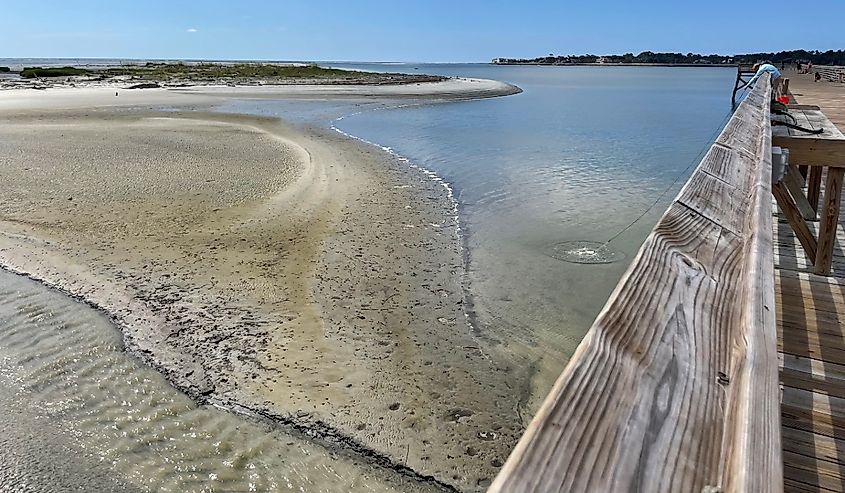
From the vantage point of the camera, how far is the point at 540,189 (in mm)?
11719

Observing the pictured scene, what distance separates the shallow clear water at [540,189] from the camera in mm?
5867

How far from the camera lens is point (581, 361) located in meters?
1.01

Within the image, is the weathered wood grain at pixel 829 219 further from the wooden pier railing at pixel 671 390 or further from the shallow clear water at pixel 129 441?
the wooden pier railing at pixel 671 390

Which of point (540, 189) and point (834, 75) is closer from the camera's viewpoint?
point (540, 189)

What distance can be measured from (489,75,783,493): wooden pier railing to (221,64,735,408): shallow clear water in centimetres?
314

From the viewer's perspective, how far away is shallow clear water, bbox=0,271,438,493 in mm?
3496

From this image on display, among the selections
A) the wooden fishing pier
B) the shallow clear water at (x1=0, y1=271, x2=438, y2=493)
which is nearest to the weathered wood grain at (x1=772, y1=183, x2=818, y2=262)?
the wooden fishing pier

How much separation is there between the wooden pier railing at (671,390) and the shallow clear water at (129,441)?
8.52ft

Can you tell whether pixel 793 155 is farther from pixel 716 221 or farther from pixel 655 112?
pixel 655 112

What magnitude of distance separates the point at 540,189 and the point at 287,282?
21.8 ft

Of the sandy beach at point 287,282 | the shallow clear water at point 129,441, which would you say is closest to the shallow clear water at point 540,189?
the sandy beach at point 287,282

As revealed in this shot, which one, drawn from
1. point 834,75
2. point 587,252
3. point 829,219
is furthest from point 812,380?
point 834,75

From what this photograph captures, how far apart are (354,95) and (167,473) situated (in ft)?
117

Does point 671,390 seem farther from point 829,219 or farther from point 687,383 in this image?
point 829,219
